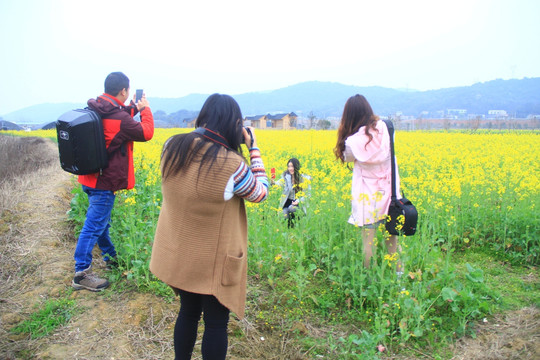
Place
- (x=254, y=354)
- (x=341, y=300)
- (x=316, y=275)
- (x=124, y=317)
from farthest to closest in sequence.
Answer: (x=316, y=275), (x=341, y=300), (x=124, y=317), (x=254, y=354)

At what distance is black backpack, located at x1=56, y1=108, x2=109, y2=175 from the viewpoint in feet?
9.73

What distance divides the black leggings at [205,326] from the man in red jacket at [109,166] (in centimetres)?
165

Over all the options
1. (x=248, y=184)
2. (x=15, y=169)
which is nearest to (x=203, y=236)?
(x=248, y=184)

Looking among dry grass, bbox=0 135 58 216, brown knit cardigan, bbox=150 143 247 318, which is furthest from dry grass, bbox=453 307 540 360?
dry grass, bbox=0 135 58 216

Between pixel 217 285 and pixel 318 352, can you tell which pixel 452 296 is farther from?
pixel 217 285

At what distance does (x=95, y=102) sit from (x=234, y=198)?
1.98 m

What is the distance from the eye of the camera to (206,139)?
1.81 m

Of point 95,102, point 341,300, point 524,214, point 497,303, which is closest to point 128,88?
point 95,102

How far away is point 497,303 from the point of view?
333cm

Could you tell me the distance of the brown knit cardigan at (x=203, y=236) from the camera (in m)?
1.77

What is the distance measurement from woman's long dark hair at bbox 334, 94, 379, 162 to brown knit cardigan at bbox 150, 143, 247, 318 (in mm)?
1600

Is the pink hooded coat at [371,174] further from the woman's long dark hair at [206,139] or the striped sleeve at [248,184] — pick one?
the woman's long dark hair at [206,139]

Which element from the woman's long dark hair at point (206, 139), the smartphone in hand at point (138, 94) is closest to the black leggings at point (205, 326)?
the woman's long dark hair at point (206, 139)

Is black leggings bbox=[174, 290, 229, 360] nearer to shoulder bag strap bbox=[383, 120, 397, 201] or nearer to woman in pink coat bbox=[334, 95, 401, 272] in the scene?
woman in pink coat bbox=[334, 95, 401, 272]
